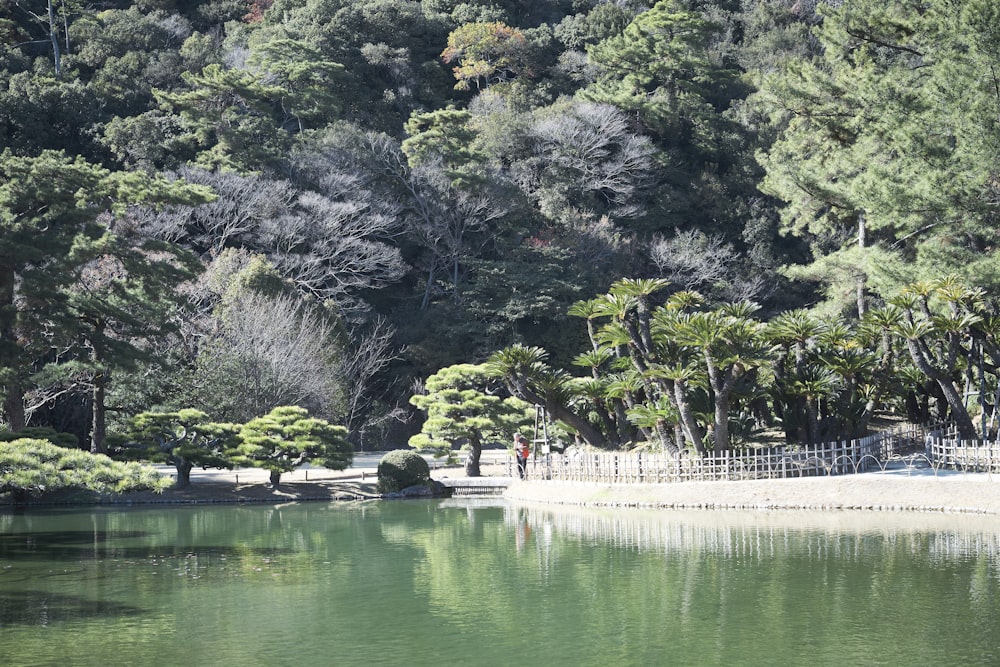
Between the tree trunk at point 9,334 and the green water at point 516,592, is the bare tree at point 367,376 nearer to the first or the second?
the tree trunk at point 9,334

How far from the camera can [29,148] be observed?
46.5 metres

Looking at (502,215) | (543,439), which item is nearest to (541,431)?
(543,439)

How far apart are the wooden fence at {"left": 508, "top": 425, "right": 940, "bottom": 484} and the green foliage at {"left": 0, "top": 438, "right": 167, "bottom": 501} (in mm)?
12038

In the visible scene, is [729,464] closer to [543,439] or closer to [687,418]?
[687,418]

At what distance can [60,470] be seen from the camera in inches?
659

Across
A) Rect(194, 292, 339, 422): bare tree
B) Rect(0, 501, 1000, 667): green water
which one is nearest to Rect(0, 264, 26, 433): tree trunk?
Rect(194, 292, 339, 422): bare tree

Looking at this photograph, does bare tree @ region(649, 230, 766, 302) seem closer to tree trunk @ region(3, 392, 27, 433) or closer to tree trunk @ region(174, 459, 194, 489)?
tree trunk @ region(174, 459, 194, 489)

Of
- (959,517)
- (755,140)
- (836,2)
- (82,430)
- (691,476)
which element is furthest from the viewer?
(836,2)

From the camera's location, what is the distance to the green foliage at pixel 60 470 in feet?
53.3

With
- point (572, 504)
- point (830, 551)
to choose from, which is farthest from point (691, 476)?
point (830, 551)

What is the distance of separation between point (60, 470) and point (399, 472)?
12.9 metres

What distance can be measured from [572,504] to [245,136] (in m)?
26.8

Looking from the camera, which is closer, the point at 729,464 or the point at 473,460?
the point at 729,464

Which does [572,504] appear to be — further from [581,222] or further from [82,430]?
[581,222]
